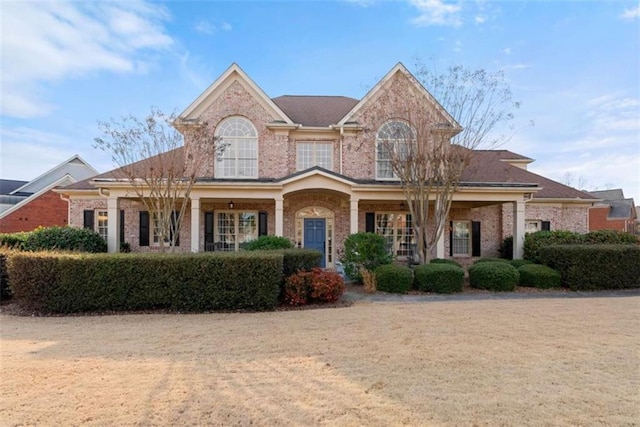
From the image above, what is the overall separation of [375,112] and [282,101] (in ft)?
19.6

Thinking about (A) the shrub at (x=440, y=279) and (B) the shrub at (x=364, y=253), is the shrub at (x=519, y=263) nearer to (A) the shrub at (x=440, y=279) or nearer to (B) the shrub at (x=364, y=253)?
(A) the shrub at (x=440, y=279)

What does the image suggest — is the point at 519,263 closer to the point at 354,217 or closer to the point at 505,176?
the point at 505,176

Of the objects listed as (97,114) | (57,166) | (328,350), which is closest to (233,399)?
(328,350)

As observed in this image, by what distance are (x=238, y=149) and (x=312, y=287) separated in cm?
885

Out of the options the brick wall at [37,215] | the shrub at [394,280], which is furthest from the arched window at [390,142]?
the brick wall at [37,215]

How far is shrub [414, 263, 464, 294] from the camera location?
11.0 metres

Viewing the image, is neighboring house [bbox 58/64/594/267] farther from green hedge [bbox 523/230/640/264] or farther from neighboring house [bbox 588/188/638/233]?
neighboring house [bbox 588/188/638/233]

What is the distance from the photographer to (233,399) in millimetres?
3752

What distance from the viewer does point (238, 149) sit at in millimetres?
15562

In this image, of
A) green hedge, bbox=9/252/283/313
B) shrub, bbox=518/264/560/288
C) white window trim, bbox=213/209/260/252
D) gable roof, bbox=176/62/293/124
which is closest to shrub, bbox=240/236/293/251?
green hedge, bbox=9/252/283/313

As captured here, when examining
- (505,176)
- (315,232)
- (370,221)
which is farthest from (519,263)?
(315,232)

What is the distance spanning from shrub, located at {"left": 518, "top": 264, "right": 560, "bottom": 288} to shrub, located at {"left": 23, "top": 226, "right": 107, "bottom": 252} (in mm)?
16738

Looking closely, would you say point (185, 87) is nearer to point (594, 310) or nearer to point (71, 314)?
point (71, 314)

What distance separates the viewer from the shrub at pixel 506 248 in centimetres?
1659
